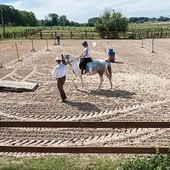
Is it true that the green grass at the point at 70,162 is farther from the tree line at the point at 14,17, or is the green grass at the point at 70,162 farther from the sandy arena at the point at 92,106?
the tree line at the point at 14,17

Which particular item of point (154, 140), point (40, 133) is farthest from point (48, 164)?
point (154, 140)

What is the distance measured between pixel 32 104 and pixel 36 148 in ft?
19.0

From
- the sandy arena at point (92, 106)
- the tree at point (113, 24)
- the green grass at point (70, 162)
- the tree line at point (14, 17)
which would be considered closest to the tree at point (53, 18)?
the tree line at point (14, 17)

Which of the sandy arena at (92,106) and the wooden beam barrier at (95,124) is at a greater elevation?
the wooden beam barrier at (95,124)

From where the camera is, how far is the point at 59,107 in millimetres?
10484

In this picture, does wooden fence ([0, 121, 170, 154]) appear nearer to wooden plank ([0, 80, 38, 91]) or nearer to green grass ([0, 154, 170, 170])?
green grass ([0, 154, 170, 170])

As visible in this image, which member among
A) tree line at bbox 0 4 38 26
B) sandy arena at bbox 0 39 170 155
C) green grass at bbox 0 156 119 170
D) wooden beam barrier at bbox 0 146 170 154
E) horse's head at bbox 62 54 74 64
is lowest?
sandy arena at bbox 0 39 170 155

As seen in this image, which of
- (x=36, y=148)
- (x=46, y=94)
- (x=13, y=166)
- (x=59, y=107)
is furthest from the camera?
(x=46, y=94)

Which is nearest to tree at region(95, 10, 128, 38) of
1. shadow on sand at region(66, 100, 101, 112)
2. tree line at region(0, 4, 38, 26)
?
shadow on sand at region(66, 100, 101, 112)

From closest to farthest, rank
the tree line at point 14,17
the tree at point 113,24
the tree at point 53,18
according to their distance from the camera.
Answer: the tree at point 113,24
the tree line at point 14,17
the tree at point 53,18

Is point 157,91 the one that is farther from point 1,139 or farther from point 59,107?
point 1,139

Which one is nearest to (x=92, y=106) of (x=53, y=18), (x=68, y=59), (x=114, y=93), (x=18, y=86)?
(x=114, y=93)

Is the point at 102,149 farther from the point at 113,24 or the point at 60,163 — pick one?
the point at 113,24

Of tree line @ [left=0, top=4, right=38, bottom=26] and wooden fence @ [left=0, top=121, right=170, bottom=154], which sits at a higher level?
tree line @ [left=0, top=4, right=38, bottom=26]
